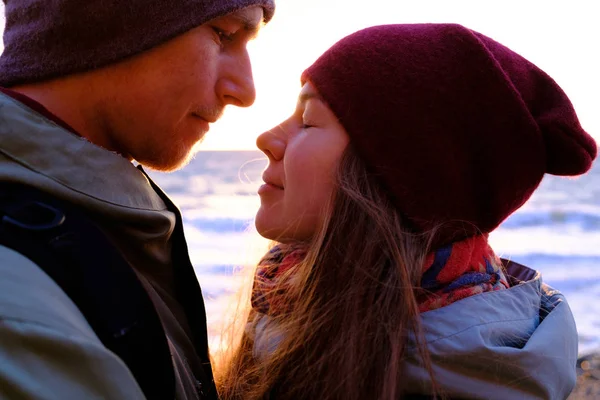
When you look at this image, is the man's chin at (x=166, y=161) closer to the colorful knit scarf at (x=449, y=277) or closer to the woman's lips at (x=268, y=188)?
the woman's lips at (x=268, y=188)

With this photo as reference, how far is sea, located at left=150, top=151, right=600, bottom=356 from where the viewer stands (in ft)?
28.8

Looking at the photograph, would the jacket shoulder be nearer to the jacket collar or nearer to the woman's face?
the jacket collar

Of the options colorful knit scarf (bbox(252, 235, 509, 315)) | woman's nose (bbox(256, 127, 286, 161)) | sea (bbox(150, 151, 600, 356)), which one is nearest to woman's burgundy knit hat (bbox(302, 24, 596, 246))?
colorful knit scarf (bbox(252, 235, 509, 315))

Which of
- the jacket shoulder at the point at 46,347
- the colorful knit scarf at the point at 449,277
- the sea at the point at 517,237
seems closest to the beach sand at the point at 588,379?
the sea at the point at 517,237

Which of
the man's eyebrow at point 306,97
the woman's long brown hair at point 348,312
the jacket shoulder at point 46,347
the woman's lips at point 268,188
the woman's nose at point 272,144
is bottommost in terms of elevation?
the woman's long brown hair at point 348,312

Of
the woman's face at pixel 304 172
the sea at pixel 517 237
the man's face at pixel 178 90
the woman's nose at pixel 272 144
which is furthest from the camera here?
the sea at pixel 517 237

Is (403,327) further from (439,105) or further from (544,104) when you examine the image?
(544,104)

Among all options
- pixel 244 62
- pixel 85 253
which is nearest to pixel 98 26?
pixel 244 62

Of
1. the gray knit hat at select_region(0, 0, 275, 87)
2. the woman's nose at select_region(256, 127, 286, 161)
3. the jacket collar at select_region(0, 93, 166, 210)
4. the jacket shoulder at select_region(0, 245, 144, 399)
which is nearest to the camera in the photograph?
the jacket shoulder at select_region(0, 245, 144, 399)

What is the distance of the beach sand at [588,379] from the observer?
231 inches

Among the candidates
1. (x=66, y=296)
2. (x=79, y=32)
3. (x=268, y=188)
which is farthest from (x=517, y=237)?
(x=66, y=296)

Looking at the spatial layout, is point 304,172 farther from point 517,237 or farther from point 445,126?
point 517,237

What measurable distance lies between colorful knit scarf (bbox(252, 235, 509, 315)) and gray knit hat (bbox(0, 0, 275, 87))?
0.97 meters

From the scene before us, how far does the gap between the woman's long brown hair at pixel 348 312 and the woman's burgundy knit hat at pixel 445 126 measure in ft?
0.35
